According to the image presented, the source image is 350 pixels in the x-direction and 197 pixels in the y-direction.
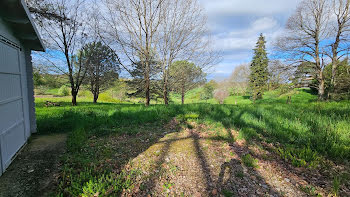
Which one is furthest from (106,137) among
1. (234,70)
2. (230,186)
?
(234,70)

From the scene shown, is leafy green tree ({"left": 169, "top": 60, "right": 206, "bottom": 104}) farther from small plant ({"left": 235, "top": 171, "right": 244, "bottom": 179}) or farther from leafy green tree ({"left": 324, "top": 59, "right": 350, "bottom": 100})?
leafy green tree ({"left": 324, "top": 59, "right": 350, "bottom": 100})

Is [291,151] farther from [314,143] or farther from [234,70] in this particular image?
[234,70]

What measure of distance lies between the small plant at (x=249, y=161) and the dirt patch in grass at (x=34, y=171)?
310 cm

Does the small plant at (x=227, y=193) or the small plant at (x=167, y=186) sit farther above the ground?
the small plant at (x=227, y=193)

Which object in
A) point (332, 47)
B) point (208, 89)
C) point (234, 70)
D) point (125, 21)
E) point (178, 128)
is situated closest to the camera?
point (178, 128)

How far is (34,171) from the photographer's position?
8.77ft

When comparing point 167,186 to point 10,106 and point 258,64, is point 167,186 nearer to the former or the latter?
point 10,106

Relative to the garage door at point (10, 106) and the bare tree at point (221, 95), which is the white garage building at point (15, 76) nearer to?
the garage door at point (10, 106)

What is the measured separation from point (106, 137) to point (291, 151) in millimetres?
4398

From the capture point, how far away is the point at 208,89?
3609 centimetres

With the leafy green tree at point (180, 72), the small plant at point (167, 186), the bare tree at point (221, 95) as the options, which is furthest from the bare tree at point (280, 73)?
the bare tree at point (221, 95)

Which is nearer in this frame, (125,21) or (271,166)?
(271,166)

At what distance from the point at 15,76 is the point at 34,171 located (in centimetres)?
238

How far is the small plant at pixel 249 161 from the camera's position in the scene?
8.92 feet
